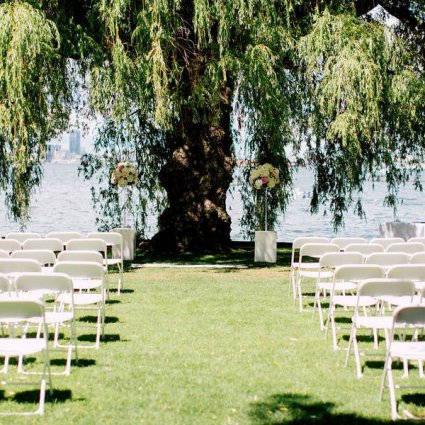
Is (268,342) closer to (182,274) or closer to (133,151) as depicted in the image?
(182,274)

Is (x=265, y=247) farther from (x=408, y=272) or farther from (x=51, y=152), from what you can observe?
(x=408, y=272)

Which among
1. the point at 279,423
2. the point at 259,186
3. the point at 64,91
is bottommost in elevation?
the point at 279,423

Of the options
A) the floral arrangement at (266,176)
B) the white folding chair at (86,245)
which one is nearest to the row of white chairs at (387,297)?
the white folding chair at (86,245)

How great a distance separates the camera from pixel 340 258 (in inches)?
283

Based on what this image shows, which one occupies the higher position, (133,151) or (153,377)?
(133,151)

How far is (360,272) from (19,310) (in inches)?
112

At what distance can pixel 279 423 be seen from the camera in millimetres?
4418

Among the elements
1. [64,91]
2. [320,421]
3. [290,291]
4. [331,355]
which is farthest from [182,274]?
[320,421]

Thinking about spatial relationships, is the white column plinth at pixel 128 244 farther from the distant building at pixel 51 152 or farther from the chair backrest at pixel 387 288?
the chair backrest at pixel 387 288

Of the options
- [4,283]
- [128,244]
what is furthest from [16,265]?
[128,244]

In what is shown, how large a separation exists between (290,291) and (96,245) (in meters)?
2.57

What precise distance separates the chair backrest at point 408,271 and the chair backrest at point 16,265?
2.98m

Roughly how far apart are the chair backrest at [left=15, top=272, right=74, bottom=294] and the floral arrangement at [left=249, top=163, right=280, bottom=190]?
838 cm

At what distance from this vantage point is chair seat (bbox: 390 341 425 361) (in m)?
4.57
